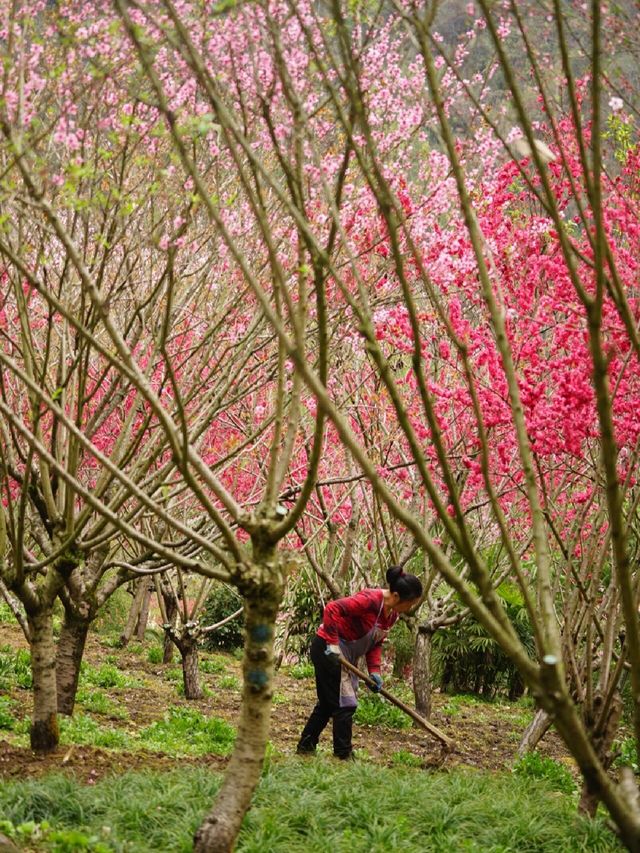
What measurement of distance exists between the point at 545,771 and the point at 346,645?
2.15 meters

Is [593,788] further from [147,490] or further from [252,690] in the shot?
[147,490]

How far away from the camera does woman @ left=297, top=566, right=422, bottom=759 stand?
6742 millimetres

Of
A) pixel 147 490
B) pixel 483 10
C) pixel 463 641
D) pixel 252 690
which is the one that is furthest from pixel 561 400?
pixel 463 641

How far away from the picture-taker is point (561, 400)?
610 cm

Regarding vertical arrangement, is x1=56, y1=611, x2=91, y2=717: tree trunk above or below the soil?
above

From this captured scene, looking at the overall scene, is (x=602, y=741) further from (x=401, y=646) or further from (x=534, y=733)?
(x=401, y=646)

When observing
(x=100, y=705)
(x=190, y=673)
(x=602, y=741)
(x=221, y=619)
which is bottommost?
(x=100, y=705)

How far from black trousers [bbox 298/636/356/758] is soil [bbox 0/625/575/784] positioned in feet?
1.10

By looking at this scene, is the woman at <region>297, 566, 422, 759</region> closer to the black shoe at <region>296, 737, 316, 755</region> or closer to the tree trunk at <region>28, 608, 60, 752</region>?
the black shoe at <region>296, 737, 316, 755</region>

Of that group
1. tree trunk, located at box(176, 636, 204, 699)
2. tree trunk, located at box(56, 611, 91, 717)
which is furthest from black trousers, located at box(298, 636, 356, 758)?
tree trunk, located at box(176, 636, 204, 699)

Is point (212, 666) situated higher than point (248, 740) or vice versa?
point (248, 740)

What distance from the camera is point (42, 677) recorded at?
5.48 metres

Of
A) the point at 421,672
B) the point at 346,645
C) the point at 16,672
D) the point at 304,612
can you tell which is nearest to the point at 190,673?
the point at 16,672

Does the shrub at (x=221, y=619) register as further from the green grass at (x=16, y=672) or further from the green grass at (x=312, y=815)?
the green grass at (x=312, y=815)
